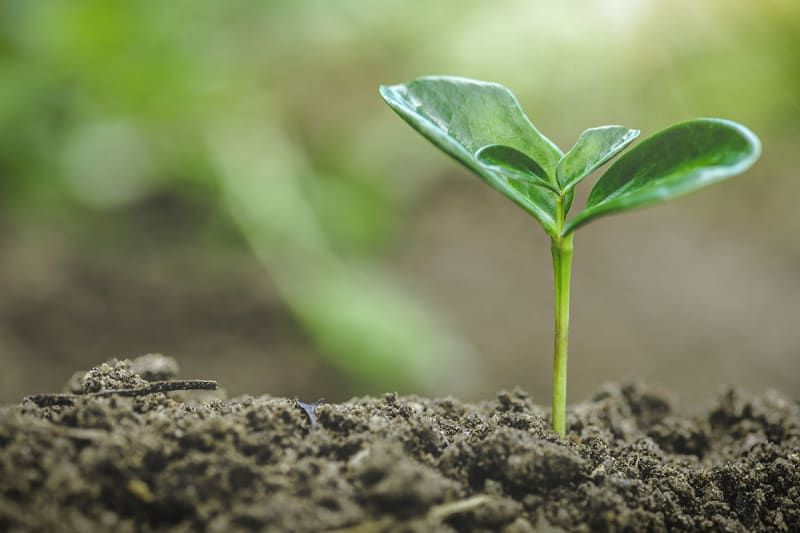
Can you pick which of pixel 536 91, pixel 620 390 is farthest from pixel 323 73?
pixel 620 390

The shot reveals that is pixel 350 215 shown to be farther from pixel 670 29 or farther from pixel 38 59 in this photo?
pixel 670 29

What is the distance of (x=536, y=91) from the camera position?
287 cm

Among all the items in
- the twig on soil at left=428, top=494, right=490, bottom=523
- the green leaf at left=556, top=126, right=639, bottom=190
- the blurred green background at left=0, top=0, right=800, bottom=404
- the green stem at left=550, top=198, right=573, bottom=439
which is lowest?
the twig on soil at left=428, top=494, right=490, bottom=523

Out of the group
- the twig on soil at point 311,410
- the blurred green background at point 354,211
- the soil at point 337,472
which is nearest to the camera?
the soil at point 337,472

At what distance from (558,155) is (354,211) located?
71.1 inches

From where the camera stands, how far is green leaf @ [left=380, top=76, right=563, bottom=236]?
68 cm

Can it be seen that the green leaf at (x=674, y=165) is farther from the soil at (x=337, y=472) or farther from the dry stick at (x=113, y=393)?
the dry stick at (x=113, y=393)

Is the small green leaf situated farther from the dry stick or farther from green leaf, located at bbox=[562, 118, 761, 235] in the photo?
the dry stick

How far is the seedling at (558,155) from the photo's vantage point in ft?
1.90

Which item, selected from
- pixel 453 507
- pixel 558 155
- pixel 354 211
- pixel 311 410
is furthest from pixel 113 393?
pixel 354 211

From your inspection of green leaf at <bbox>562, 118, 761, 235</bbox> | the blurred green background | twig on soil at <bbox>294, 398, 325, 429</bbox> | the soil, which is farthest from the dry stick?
the blurred green background

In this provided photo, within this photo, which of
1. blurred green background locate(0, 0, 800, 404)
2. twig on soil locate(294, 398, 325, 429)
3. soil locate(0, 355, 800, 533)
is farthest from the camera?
blurred green background locate(0, 0, 800, 404)

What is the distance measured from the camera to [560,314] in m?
0.69

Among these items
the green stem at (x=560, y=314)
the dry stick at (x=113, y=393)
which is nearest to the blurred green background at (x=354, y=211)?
the dry stick at (x=113, y=393)
